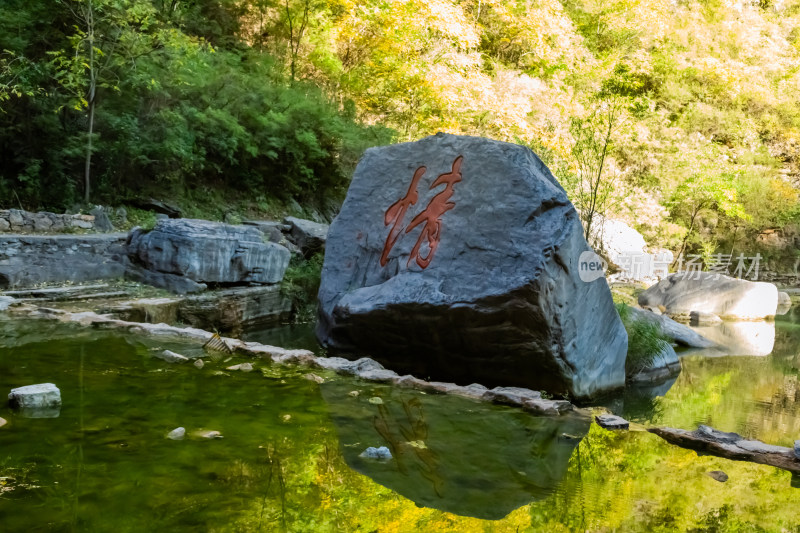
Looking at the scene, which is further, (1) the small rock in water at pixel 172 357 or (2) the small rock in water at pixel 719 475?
(1) the small rock in water at pixel 172 357

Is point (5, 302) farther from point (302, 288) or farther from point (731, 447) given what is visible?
point (731, 447)

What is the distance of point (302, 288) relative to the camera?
30.3 ft

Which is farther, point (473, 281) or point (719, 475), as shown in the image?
point (473, 281)

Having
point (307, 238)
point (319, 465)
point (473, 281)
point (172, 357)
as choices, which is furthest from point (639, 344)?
point (307, 238)

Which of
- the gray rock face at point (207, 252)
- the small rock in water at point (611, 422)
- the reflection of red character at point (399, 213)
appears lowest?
the small rock in water at point (611, 422)

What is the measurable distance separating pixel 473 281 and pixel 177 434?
282cm

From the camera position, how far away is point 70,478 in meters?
2.45

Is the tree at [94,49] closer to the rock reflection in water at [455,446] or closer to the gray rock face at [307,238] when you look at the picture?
the gray rock face at [307,238]

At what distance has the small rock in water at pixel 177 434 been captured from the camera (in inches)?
119

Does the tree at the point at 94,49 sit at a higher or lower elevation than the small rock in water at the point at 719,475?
higher

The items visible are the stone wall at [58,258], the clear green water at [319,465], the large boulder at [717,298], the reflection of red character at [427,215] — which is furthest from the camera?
the large boulder at [717,298]

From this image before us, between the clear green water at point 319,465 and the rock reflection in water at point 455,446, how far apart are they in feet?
0.04

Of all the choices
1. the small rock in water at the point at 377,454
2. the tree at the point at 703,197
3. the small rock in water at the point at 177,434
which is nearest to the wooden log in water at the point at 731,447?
the small rock in water at the point at 377,454

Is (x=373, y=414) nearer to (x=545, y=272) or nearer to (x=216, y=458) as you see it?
(x=216, y=458)
